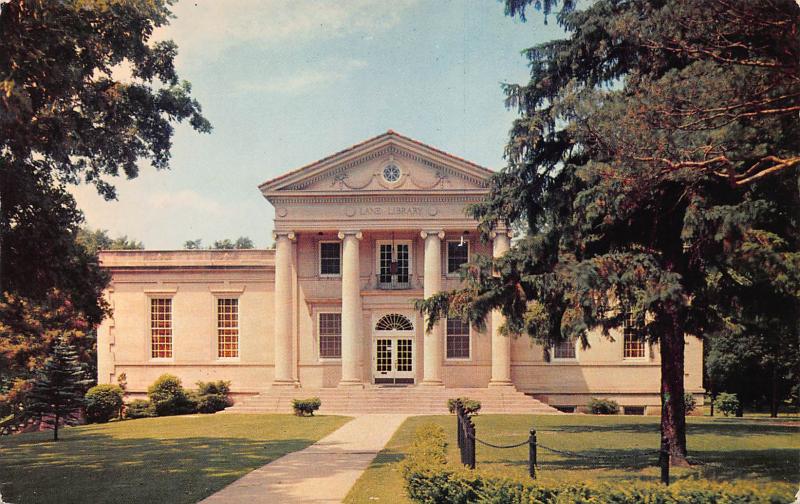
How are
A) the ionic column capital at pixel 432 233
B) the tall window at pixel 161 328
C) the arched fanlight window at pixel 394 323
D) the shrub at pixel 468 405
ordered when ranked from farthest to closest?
the tall window at pixel 161 328 → the arched fanlight window at pixel 394 323 → the ionic column capital at pixel 432 233 → the shrub at pixel 468 405

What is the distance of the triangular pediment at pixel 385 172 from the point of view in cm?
3256

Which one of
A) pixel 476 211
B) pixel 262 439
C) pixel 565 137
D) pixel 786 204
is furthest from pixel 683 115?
pixel 262 439

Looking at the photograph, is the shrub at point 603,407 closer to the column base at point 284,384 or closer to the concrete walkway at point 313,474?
the column base at point 284,384

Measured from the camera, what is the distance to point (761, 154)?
34.6 ft

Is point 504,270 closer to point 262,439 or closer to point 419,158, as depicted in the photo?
point 262,439

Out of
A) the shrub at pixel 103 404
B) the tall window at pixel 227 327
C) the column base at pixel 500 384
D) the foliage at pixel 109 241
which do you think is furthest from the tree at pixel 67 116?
the foliage at pixel 109 241

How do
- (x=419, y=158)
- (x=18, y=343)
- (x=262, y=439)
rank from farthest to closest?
1. (x=18, y=343)
2. (x=419, y=158)
3. (x=262, y=439)

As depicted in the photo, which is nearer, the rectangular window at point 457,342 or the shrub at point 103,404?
the shrub at point 103,404

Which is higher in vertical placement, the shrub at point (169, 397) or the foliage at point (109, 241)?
the foliage at point (109, 241)

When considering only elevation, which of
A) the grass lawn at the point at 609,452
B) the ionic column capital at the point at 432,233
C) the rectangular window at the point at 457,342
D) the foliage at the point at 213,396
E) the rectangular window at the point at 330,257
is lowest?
the foliage at the point at 213,396

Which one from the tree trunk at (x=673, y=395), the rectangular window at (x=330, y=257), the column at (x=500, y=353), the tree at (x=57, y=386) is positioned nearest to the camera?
the tree trunk at (x=673, y=395)

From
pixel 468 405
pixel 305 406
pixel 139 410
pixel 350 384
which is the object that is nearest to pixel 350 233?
pixel 350 384

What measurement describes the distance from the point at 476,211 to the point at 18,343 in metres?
28.7

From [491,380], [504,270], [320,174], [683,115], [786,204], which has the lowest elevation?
[491,380]
